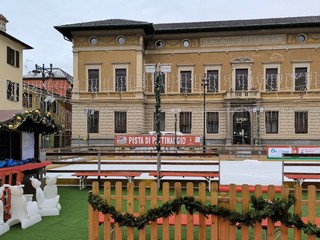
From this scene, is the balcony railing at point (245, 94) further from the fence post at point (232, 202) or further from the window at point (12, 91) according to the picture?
the fence post at point (232, 202)

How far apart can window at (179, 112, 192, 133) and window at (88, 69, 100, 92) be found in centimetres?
961

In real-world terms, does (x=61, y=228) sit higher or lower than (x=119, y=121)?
lower

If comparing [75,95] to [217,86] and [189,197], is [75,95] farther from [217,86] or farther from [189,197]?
[189,197]

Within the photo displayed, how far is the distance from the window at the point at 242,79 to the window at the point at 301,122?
5.90m

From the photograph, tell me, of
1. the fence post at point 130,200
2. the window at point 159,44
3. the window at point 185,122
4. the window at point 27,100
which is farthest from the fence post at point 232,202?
the window at point 159,44

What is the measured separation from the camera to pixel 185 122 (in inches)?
1592

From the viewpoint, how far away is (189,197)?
17.6 feet

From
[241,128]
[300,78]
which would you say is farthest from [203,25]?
[241,128]

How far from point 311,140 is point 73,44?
2676cm

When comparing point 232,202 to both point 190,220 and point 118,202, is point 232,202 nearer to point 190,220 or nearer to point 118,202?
point 190,220

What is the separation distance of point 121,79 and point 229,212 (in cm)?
3598

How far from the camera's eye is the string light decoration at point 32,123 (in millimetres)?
10883

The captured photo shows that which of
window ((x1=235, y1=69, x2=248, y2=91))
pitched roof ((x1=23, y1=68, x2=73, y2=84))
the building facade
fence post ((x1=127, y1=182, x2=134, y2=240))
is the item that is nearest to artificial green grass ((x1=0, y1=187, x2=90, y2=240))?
fence post ((x1=127, y1=182, x2=134, y2=240))

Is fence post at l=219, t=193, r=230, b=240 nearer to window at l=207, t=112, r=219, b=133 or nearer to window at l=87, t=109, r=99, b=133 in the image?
window at l=207, t=112, r=219, b=133
